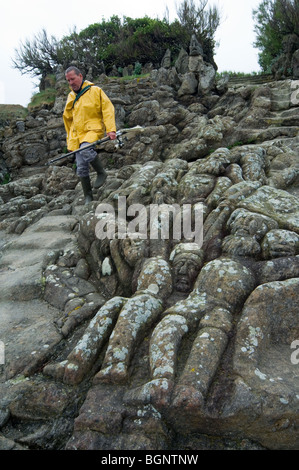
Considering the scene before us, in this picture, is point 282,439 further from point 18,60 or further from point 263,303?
point 18,60

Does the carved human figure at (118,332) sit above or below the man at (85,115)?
below

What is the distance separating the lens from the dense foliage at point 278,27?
19891mm

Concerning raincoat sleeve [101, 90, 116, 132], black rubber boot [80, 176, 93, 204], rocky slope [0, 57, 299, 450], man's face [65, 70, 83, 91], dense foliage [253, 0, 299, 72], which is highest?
dense foliage [253, 0, 299, 72]

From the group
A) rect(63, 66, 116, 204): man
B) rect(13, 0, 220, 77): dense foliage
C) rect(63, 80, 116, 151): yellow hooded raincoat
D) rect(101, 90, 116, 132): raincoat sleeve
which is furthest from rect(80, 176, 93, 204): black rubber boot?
rect(13, 0, 220, 77): dense foliage

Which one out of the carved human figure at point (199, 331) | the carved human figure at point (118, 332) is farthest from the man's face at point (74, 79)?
the carved human figure at point (199, 331)

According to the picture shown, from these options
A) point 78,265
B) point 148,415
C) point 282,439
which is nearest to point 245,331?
point 282,439

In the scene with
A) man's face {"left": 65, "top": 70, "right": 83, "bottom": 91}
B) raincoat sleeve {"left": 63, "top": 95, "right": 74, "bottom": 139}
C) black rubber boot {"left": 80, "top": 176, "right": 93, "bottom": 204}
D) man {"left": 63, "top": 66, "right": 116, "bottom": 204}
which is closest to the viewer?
man's face {"left": 65, "top": 70, "right": 83, "bottom": 91}

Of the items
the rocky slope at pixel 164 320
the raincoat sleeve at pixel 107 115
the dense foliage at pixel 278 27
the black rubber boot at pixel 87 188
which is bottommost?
the rocky slope at pixel 164 320

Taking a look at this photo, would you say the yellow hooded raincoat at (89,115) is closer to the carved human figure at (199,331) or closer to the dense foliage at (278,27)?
the carved human figure at (199,331)

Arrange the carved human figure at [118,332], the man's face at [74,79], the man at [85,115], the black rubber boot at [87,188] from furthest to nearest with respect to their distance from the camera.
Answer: the black rubber boot at [87,188], the man at [85,115], the man's face at [74,79], the carved human figure at [118,332]

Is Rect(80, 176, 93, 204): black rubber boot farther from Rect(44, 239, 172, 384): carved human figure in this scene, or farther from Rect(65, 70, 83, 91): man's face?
Rect(44, 239, 172, 384): carved human figure

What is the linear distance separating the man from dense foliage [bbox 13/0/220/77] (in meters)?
16.3

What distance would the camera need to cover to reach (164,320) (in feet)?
15.4

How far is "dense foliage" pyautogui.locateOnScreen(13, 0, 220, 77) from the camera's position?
23.3 m
